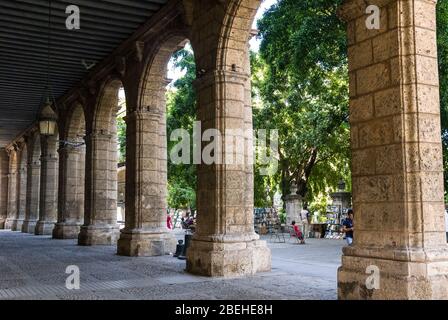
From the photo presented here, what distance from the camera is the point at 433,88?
5.37 metres

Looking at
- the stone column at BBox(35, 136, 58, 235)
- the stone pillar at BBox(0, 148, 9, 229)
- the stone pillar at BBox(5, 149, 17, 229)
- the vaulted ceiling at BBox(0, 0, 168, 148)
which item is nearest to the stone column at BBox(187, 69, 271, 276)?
the vaulted ceiling at BBox(0, 0, 168, 148)

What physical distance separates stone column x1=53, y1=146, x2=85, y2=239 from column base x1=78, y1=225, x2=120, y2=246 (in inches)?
120

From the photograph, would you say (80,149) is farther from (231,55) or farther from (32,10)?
(231,55)

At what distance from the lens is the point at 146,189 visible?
39.4 feet

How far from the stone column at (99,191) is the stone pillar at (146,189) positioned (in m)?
3.00

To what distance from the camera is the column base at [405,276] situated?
16.1ft

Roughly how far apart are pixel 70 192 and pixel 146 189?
7.26 m

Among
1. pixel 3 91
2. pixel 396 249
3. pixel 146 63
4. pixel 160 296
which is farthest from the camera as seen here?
pixel 3 91

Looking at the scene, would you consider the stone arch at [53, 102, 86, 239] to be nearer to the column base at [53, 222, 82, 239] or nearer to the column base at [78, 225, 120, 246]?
the column base at [53, 222, 82, 239]

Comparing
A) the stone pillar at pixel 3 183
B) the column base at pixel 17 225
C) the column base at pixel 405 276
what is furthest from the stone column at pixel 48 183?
the column base at pixel 405 276

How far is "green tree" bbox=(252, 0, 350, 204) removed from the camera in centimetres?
1368
